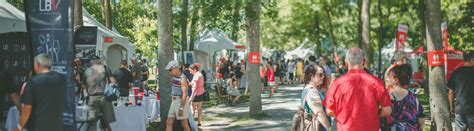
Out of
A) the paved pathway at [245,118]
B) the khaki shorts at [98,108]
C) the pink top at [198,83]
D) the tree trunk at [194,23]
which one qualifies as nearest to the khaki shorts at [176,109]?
the khaki shorts at [98,108]

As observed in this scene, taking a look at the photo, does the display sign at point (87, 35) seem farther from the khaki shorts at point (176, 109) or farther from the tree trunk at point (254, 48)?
the tree trunk at point (254, 48)

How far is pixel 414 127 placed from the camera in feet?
22.4

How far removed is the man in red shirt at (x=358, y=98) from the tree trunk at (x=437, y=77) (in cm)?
493

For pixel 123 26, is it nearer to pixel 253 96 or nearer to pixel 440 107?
pixel 253 96

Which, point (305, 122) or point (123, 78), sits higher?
point (123, 78)

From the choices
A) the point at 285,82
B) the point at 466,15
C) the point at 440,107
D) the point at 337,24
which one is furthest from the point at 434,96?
the point at 337,24

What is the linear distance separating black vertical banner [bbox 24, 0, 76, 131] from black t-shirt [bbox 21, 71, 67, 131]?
3.34ft

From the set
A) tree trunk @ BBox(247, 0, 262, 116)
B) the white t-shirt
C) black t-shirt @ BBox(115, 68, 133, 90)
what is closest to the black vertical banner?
black t-shirt @ BBox(115, 68, 133, 90)

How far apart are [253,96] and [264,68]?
12390 millimetres

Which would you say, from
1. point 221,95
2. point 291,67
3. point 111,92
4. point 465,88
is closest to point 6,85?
point 111,92

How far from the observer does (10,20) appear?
36.8 ft

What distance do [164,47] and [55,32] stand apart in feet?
14.3

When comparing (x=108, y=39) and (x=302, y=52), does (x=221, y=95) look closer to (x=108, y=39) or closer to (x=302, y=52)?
(x=108, y=39)

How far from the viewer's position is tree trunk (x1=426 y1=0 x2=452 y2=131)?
1099 centimetres
